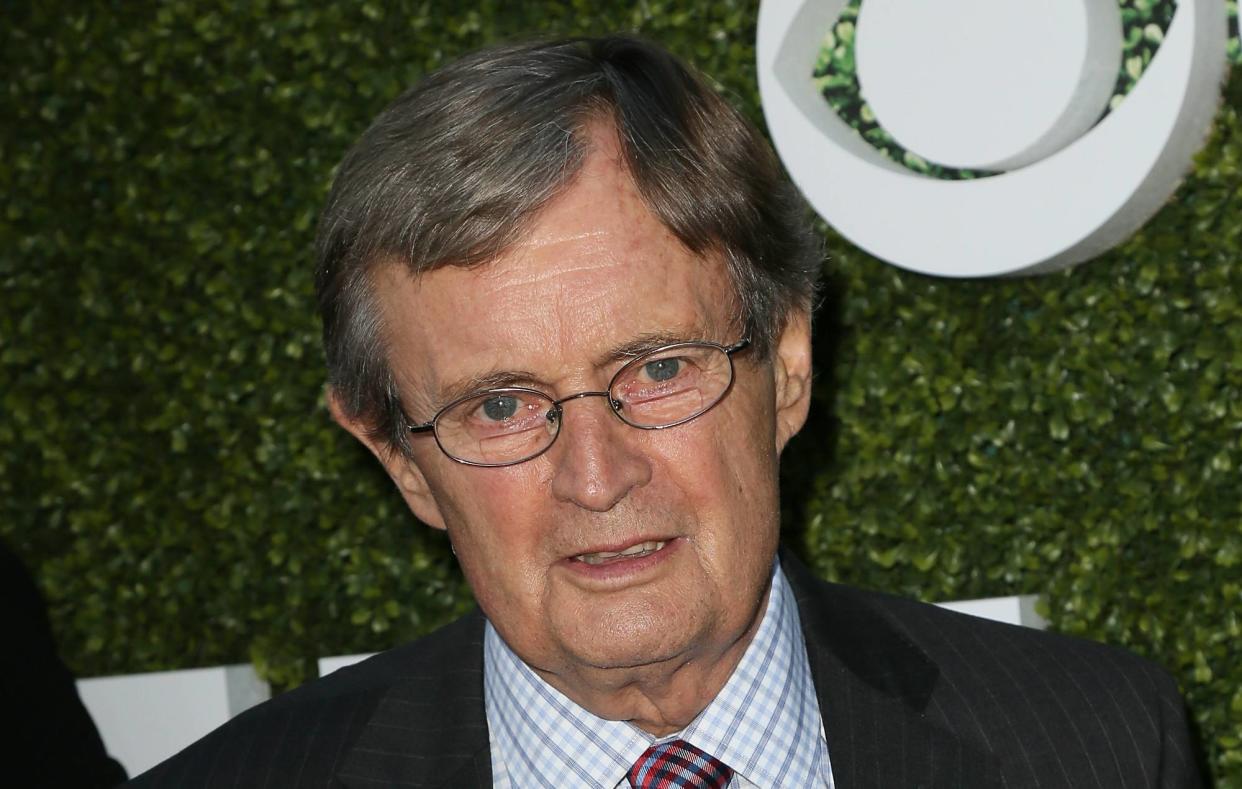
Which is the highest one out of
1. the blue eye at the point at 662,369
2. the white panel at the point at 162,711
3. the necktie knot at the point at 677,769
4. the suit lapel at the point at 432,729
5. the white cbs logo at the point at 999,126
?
the white cbs logo at the point at 999,126

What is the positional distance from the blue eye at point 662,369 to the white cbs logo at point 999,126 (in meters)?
1.44

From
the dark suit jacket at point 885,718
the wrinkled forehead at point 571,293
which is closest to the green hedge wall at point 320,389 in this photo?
the dark suit jacket at point 885,718

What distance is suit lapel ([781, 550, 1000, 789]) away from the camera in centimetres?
209

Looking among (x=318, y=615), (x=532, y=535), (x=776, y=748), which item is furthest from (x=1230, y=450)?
(x=318, y=615)

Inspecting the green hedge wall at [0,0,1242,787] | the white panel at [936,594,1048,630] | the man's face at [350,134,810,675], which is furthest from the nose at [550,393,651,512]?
the green hedge wall at [0,0,1242,787]

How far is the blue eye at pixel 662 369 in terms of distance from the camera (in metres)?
1.97

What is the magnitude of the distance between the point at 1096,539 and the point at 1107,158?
0.83 m

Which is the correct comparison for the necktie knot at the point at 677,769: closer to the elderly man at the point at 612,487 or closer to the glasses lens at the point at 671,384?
the elderly man at the point at 612,487

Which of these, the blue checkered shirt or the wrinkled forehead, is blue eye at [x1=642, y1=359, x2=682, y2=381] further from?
the blue checkered shirt

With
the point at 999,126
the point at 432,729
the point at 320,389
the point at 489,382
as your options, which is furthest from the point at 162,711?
the point at 999,126

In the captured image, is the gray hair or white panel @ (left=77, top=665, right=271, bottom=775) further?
white panel @ (left=77, top=665, right=271, bottom=775)

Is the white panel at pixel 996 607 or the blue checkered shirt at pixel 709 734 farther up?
the blue checkered shirt at pixel 709 734

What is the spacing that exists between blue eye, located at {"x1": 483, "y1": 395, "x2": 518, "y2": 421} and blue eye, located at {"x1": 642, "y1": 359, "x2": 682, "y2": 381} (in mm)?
180

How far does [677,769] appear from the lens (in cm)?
208
